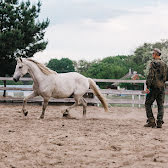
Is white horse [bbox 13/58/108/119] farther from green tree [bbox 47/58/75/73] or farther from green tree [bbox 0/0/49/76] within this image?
green tree [bbox 47/58/75/73]

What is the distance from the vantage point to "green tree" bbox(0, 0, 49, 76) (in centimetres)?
A: 1616

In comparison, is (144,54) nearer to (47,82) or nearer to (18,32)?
(18,32)

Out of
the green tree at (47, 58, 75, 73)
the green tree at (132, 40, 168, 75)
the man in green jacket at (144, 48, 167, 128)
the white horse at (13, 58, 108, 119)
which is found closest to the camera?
the man in green jacket at (144, 48, 167, 128)

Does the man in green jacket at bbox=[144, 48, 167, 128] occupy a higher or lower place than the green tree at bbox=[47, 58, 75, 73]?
lower

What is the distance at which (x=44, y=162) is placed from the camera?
3512 millimetres

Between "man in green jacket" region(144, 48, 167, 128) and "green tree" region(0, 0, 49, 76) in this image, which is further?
"green tree" region(0, 0, 49, 76)

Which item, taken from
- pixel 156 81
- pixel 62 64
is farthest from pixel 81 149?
pixel 62 64

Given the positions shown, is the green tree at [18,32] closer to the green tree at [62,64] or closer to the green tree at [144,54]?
the green tree at [144,54]

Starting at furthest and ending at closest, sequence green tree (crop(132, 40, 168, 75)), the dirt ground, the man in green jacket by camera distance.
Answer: green tree (crop(132, 40, 168, 75)), the man in green jacket, the dirt ground

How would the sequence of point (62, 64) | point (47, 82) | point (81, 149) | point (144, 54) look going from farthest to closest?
1. point (62, 64)
2. point (144, 54)
3. point (47, 82)
4. point (81, 149)

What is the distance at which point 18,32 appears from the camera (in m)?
15.9

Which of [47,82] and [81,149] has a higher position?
[47,82]

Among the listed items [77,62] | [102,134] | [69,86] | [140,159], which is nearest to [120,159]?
[140,159]

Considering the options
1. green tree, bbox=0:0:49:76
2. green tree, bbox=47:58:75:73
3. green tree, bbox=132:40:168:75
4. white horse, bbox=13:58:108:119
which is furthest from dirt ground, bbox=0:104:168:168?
green tree, bbox=47:58:75:73
